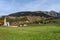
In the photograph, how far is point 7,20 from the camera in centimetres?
9300

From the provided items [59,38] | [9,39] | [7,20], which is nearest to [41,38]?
[59,38]

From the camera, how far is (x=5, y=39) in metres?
26.9

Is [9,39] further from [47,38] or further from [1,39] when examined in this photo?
[47,38]

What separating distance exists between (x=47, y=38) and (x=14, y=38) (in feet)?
16.1

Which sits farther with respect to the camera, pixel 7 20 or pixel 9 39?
pixel 7 20

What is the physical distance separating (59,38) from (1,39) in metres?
8.47

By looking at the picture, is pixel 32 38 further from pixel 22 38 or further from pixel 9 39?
pixel 9 39

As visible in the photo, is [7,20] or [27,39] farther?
[7,20]

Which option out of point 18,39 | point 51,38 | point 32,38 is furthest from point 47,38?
point 18,39

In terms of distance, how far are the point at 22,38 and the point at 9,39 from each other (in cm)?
191

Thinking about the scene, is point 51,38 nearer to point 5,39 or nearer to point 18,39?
point 18,39

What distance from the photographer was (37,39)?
1019 inches

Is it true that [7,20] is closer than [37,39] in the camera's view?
No

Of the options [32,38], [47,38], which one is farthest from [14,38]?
[47,38]
